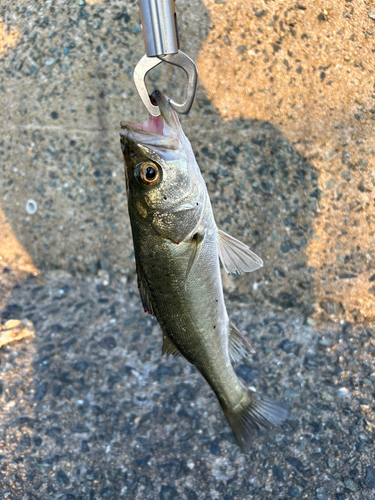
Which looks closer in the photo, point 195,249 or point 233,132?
point 195,249

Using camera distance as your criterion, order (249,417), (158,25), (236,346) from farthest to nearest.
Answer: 1. (249,417)
2. (236,346)
3. (158,25)

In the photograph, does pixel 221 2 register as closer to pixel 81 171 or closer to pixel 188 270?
pixel 81 171

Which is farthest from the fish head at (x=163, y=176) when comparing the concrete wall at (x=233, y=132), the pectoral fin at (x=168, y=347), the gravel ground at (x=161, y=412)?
the gravel ground at (x=161, y=412)

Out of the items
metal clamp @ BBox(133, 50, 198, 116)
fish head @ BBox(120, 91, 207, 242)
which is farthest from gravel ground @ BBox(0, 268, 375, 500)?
metal clamp @ BBox(133, 50, 198, 116)

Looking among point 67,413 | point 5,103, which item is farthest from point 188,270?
point 5,103

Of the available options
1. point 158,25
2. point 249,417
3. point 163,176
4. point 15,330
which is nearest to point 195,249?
point 163,176

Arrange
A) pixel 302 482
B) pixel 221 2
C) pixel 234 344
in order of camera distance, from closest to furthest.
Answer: pixel 234 344
pixel 302 482
pixel 221 2

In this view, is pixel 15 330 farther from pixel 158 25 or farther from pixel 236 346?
pixel 158 25
